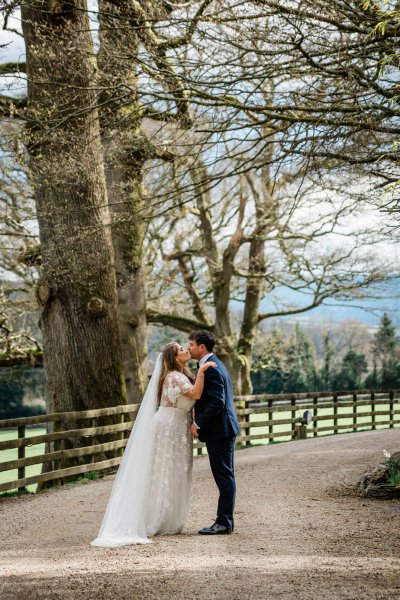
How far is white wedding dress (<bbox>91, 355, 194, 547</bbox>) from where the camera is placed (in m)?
8.05

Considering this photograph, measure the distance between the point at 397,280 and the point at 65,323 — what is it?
13.1 meters

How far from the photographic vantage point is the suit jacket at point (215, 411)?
8.10 meters

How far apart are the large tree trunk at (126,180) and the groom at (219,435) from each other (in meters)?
3.74

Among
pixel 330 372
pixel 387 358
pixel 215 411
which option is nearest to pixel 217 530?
pixel 215 411

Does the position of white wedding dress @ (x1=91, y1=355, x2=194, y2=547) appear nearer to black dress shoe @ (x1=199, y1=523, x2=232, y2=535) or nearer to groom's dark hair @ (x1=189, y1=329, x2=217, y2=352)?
black dress shoe @ (x1=199, y1=523, x2=232, y2=535)

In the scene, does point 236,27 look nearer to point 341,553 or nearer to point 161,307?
point 341,553

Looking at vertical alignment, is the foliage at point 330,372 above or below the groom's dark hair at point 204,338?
below

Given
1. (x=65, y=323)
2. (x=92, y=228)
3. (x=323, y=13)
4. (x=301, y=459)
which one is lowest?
(x=301, y=459)

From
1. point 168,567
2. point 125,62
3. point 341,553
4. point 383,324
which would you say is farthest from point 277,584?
point 383,324

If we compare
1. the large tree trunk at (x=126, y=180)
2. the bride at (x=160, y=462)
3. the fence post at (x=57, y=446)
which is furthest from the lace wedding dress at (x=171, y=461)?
the fence post at (x=57, y=446)

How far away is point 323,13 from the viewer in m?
8.53

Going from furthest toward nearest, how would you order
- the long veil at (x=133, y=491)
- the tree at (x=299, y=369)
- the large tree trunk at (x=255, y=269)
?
1. the tree at (x=299, y=369)
2. the large tree trunk at (x=255, y=269)
3. the long veil at (x=133, y=491)

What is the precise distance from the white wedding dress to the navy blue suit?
30 cm

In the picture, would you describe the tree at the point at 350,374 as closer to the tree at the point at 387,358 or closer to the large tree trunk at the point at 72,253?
the tree at the point at 387,358
